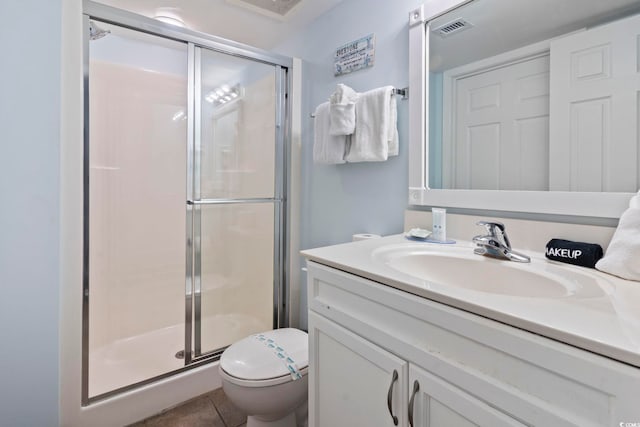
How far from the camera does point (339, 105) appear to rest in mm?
1422

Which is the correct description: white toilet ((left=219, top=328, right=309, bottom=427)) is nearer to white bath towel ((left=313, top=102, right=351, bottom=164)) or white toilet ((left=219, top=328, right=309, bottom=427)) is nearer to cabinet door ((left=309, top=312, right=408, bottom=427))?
cabinet door ((left=309, top=312, right=408, bottom=427))

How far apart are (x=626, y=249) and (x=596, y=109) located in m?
0.41

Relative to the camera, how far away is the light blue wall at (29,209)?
1109mm

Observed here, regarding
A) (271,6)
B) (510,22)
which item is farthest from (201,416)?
(271,6)

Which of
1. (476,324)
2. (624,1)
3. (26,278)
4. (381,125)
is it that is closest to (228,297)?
(26,278)

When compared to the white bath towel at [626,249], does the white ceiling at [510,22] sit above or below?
above

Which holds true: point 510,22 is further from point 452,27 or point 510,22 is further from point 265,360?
point 265,360

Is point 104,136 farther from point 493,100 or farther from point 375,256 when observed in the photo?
point 493,100

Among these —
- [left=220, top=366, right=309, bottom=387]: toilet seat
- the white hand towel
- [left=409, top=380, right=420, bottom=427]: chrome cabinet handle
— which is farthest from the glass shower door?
[left=409, top=380, right=420, bottom=427]: chrome cabinet handle

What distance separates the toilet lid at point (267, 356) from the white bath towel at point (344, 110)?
99 cm

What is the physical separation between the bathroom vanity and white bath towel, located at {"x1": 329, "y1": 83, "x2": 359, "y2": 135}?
1.97 ft

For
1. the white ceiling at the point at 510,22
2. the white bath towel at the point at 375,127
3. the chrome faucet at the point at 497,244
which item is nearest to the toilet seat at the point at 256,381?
the chrome faucet at the point at 497,244

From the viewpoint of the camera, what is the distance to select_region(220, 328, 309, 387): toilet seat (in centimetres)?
116

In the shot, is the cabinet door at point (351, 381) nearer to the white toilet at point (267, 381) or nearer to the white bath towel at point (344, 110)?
the white toilet at point (267, 381)
